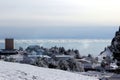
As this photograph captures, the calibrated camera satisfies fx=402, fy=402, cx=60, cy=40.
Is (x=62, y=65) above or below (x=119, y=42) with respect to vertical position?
below

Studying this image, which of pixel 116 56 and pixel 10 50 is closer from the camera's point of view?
pixel 116 56

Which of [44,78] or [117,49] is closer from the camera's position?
[44,78]

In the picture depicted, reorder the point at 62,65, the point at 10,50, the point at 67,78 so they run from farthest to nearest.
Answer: the point at 10,50 → the point at 62,65 → the point at 67,78

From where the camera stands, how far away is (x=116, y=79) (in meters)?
24.2

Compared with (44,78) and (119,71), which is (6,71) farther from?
(119,71)

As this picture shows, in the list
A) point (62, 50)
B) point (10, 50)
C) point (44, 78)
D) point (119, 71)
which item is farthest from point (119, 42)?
point (62, 50)

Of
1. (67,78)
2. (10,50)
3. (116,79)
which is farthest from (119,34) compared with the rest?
(10,50)

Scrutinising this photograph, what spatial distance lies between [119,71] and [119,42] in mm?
3448

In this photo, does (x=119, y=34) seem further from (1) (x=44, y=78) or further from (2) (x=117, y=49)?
(1) (x=44, y=78)

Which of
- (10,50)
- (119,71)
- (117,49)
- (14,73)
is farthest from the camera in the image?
(10,50)

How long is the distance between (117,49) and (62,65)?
75.3 ft

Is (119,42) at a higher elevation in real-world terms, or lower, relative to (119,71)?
higher

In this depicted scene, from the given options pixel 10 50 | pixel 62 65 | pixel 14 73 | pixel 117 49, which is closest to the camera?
pixel 14 73

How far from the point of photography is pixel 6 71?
1491 centimetres
